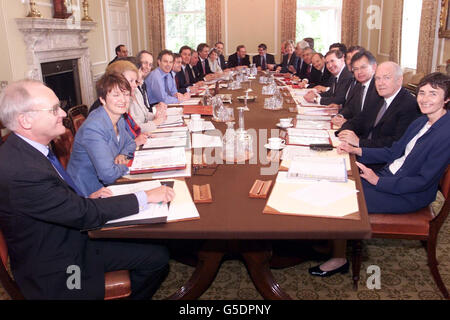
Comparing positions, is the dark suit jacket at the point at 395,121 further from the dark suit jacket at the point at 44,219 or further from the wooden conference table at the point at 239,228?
the dark suit jacket at the point at 44,219

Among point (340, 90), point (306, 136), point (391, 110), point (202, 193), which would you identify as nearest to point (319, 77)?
point (340, 90)

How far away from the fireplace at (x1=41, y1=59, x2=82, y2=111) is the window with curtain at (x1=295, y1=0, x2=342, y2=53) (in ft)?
18.8

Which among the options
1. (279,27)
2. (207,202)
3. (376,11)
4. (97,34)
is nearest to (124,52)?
(97,34)

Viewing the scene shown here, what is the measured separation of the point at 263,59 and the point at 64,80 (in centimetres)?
463

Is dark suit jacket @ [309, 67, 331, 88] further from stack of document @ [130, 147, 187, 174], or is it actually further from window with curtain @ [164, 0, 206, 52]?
window with curtain @ [164, 0, 206, 52]

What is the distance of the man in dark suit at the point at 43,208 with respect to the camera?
4.52 feet

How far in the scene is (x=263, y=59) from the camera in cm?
935

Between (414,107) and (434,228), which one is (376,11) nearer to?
(414,107)

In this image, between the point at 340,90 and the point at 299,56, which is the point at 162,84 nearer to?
the point at 340,90

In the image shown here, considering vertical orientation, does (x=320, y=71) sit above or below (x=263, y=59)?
below

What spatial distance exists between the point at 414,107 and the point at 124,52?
590 centimetres

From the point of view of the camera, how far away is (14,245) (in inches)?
57.8

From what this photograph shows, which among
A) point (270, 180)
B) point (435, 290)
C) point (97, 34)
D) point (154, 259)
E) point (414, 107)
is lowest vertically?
point (435, 290)
